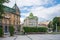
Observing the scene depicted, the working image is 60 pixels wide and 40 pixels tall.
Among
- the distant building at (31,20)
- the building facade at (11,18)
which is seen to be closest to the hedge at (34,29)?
the building facade at (11,18)

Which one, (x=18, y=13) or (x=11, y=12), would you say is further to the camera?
(x=18, y=13)

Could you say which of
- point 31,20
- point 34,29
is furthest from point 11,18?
point 31,20

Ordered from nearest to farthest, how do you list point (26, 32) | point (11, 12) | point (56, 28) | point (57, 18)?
1. point (26, 32)
2. point (11, 12)
3. point (56, 28)
4. point (57, 18)

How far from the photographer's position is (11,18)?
6744 centimetres

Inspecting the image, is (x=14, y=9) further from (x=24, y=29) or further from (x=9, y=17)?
(x=24, y=29)

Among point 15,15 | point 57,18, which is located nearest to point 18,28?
point 15,15

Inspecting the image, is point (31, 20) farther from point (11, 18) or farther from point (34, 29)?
point (34, 29)

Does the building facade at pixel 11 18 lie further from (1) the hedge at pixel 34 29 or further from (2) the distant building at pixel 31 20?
(1) the hedge at pixel 34 29

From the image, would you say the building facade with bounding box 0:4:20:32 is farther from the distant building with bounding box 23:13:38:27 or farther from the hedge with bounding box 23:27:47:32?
the hedge with bounding box 23:27:47:32

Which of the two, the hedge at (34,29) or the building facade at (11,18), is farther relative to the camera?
the hedge at (34,29)

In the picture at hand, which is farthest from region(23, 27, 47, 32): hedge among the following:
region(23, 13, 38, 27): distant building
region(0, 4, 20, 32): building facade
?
region(23, 13, 38, 27): distant building

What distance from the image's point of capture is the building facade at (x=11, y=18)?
6191cm

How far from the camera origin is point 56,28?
71188 mm

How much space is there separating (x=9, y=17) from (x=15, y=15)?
4.94m
